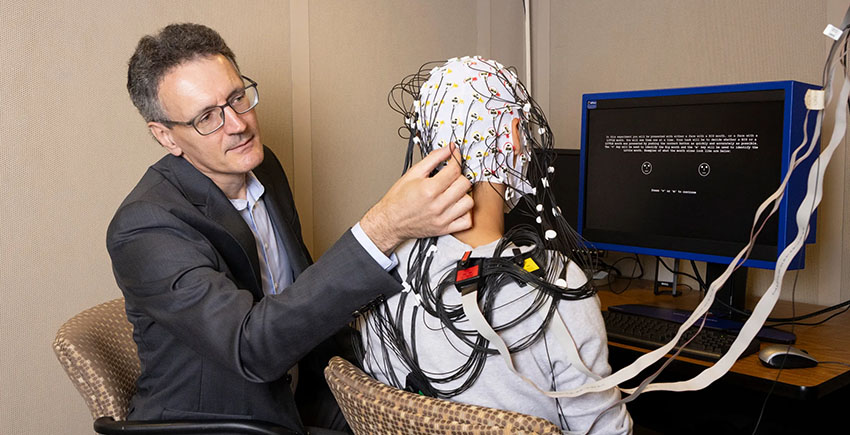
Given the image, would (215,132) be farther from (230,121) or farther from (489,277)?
(489,277)

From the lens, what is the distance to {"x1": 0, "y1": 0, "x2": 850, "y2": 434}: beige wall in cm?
188

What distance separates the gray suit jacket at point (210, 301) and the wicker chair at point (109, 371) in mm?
60

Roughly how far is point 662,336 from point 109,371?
4.47ft

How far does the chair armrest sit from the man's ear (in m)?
0.62

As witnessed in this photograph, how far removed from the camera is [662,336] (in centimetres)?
186

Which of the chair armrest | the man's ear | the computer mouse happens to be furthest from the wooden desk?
the man's ear

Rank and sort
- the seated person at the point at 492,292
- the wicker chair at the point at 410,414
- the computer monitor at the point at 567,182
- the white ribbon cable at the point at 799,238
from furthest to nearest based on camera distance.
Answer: the computer monitor at the point at 567,182 < the seated person at the point at 492,292 < the wicker chair at the point at 410,414 < the white ribbon cable at the point at 799,238

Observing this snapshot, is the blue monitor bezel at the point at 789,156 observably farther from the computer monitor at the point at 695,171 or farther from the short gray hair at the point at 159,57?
the short gray hair at the point at 159,57

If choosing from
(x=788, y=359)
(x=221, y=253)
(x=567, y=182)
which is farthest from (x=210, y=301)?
(x=567, y=182)

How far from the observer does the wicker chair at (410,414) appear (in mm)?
909

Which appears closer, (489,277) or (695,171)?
(489,277)

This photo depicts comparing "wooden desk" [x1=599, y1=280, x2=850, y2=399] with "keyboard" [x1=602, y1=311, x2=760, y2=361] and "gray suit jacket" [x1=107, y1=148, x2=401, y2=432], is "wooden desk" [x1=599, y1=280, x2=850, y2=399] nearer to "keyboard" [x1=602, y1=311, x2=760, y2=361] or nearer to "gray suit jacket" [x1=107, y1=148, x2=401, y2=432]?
"keyboard" [x1=602, y1=311, x2=760, y2=361]

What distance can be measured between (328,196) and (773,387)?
63.9 inches

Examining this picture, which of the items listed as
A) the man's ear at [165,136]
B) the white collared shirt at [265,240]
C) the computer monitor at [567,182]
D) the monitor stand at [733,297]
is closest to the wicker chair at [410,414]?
the white collared shirt at [265,240]
